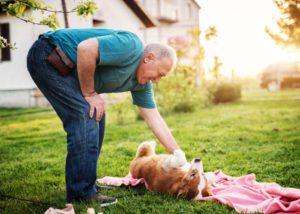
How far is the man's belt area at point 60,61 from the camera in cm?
217

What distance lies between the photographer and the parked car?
18.2 m

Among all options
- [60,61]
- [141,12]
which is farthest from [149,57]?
[141,12]

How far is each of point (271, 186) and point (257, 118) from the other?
16.4 ft

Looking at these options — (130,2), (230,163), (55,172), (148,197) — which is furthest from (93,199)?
(130,2)

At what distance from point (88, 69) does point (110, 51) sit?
226 millimetres

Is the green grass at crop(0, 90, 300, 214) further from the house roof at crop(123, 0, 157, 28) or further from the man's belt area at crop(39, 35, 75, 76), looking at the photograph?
the house roof at crop(123, 0, 157, 28)

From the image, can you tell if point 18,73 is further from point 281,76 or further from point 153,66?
point 281,76

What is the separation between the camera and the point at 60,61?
2.18 meters

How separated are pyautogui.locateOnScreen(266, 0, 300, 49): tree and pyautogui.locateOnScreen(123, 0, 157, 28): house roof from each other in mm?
6549

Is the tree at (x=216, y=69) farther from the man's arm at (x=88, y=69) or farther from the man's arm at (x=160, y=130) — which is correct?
the man's arm at (x=88, y=69)

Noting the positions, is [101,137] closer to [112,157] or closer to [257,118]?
[112,157]

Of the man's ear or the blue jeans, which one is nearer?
the blue jeans

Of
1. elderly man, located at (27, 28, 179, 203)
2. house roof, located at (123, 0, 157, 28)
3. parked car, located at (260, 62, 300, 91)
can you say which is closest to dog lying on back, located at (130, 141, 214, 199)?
elderly man, located at (27, 28, 179, 203)

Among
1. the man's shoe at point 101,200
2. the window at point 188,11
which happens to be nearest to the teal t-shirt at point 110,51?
the man's shoe at point 101,200
